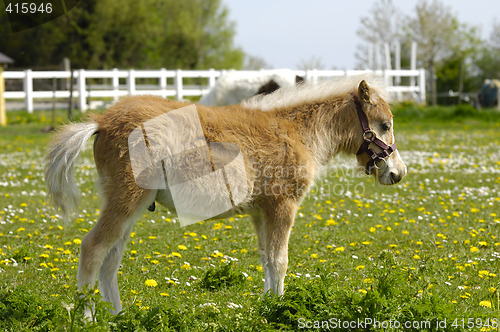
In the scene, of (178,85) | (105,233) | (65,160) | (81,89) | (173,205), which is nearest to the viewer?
(105,233)

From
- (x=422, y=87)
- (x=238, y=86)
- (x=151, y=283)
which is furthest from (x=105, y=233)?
(x=422, y=87)

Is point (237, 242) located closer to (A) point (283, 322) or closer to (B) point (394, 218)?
(B) point (394, 218)

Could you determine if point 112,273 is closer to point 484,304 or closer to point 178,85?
point 484,304

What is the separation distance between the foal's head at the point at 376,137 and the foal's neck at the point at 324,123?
9 centimetres

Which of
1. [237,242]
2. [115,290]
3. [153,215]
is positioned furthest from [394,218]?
[115,290]

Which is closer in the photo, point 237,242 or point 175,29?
point 237,242

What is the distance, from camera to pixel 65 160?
4312 mm

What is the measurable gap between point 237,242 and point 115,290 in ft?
7.70

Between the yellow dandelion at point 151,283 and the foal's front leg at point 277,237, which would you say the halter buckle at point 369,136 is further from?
the yellow dandelion at point 151,283

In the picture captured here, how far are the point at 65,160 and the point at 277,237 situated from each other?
1752 millimetres

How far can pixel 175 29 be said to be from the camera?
45.2 m

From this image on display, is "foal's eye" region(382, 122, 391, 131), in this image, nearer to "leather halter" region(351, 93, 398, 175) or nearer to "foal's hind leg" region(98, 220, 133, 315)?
"leather halter" region(351, 93, 398, 175)

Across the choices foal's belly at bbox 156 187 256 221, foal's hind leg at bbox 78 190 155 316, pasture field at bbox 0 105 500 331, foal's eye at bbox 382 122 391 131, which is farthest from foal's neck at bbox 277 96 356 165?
foal's hind leg at bbox 78 190 155 316

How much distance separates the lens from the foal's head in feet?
16.3
